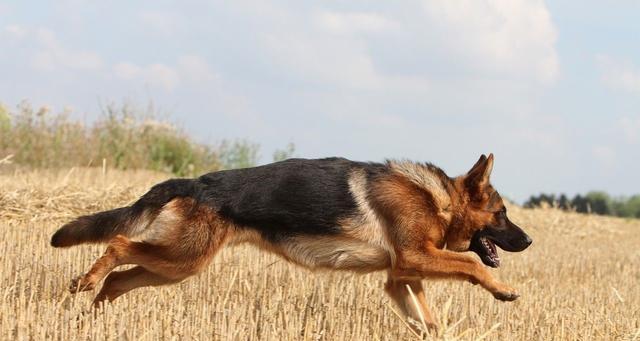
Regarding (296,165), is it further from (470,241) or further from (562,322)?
(562,322)

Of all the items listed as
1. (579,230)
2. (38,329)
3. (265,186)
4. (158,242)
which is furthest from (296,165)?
(579,230)

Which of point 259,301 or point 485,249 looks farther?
point 259,301

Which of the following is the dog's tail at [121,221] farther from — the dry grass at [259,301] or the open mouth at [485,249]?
the open mouth at [485,249]

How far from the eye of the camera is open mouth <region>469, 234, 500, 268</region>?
638cm

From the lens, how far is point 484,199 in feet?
20.9

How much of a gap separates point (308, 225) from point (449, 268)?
3.32 feet

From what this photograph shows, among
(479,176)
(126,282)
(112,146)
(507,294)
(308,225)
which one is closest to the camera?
(507,294)

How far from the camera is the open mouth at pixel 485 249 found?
6379 mm

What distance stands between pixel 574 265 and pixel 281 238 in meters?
5.83

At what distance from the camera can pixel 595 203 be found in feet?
79.3

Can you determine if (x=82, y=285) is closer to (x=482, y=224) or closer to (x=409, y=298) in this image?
(x=409, y=298)

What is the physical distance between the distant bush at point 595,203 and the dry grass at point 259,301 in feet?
31.6

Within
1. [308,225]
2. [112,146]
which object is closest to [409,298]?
[308,225]

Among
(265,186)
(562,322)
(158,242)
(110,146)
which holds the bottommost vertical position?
(562,322)
